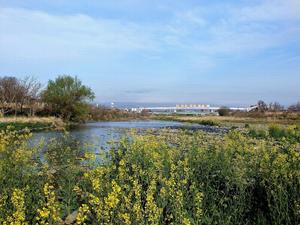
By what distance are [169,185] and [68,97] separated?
7001 centimetres

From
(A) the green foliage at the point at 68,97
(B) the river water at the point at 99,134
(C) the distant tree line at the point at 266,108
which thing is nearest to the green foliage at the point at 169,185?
(B) the river water at the point at 99,134

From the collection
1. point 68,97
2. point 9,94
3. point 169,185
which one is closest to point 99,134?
point 169,185

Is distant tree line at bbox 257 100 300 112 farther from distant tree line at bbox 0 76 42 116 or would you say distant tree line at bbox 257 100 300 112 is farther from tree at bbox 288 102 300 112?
distant tree line at bbox 0 76 42 116

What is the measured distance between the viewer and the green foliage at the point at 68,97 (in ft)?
243

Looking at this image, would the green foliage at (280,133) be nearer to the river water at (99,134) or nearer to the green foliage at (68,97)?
the river water at (99,134)

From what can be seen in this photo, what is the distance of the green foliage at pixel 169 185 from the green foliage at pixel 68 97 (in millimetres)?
66542

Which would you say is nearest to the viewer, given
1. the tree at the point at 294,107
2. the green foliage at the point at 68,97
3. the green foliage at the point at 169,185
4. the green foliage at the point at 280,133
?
the green foliage at the point at 169,185

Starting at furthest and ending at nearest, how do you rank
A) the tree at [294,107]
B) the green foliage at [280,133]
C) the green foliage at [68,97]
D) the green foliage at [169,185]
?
1. the tree at [294,107]
2. the green foliage at [68,97]
3. the green foliage at [280,133]
4. the green foliage at [169,185]

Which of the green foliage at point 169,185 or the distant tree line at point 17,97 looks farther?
the distant tree line at point 17,97

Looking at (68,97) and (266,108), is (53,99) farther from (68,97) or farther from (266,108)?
(266,108)

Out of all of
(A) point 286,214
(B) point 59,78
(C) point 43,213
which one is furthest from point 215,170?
(B) point 59,78

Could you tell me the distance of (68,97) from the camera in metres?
74.1

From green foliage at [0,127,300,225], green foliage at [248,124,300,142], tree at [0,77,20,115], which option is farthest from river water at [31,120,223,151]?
tree at [0,77,20,115]

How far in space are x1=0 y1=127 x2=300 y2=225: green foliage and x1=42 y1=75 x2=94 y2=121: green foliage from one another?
6654 cm
